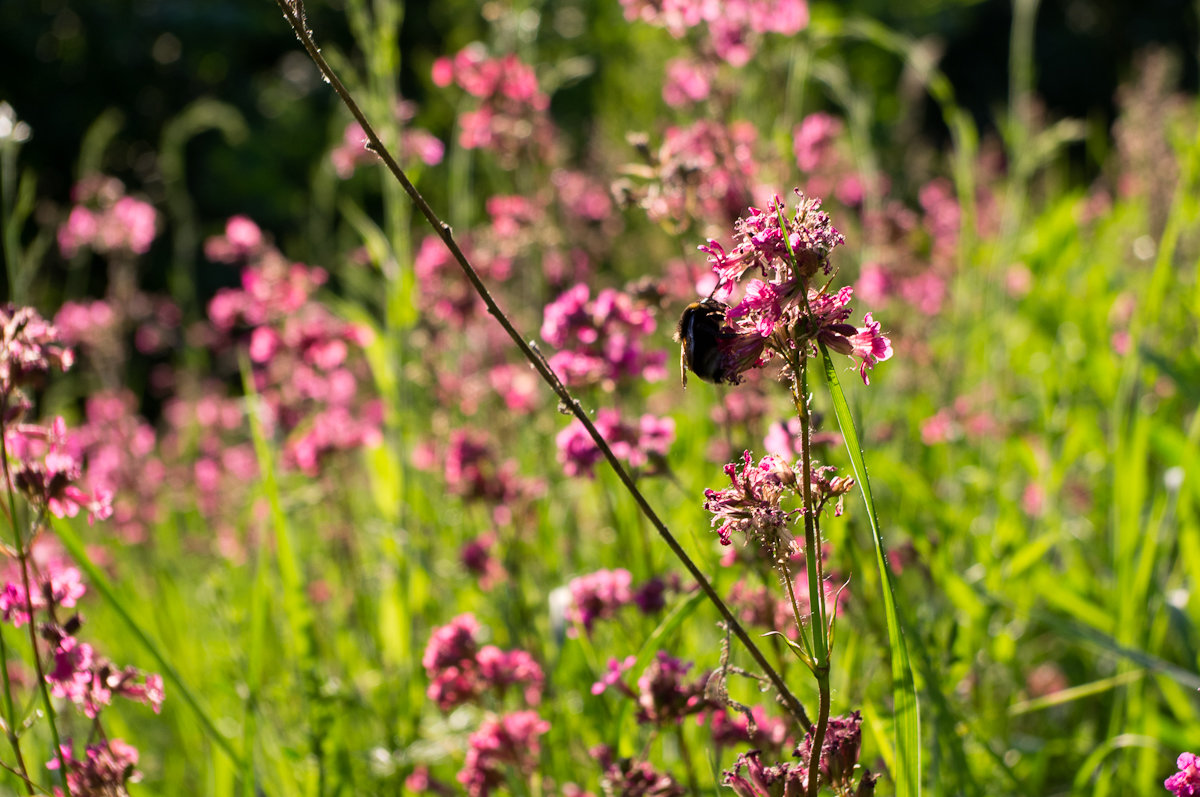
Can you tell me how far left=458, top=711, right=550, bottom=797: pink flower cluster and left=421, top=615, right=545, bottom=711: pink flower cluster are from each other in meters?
0.13

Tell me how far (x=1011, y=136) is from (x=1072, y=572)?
65.3 inches

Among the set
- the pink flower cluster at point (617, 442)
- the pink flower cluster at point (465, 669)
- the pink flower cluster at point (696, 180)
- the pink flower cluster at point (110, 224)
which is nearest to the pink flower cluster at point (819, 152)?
the pink flower cluster at point (696, 180)

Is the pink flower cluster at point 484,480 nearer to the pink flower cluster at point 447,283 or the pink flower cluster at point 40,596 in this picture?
the pink flower cluster at point 447,283

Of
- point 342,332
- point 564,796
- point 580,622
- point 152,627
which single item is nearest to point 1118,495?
point 580,622

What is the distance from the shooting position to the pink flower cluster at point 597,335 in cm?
197

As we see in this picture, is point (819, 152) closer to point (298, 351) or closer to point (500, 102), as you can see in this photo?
point (500, 102)

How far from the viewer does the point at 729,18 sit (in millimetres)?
2719

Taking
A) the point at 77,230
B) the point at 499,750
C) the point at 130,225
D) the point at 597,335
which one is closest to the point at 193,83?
the point at 77,230

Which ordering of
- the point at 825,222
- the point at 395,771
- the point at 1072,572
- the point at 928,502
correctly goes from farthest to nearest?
the point at 1072,572, the point at 928,502, the point at 395,771, the point at 825,222

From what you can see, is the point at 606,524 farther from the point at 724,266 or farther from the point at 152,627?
the point at 724,266

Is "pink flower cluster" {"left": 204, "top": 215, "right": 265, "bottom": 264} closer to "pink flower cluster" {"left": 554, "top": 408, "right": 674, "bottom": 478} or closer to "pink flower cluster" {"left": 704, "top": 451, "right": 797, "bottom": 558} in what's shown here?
"pink flower cluster" {"left": 554, "top": 408, "right": 674, "bottom": 478}

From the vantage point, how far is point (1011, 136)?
349 cm

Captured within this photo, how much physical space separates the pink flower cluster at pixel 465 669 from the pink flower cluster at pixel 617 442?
408 mm

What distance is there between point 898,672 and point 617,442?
1002mm
